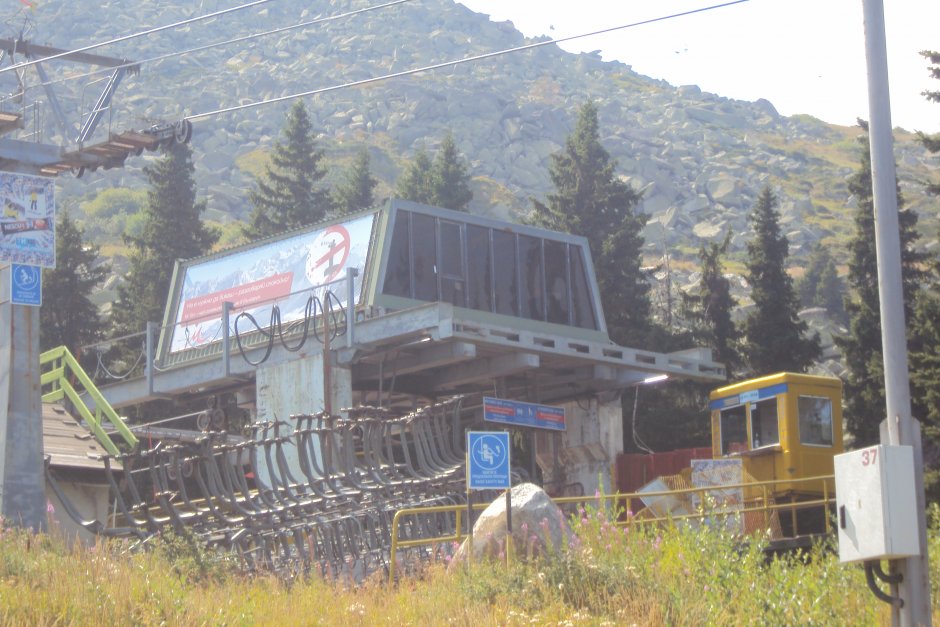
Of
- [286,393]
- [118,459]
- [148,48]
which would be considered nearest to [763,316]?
[286,393]

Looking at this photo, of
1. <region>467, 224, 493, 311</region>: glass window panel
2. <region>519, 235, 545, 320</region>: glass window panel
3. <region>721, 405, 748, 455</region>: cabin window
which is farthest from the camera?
<region>519, 235, 545, 320</region>: glass window panel

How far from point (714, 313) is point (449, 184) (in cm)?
1948

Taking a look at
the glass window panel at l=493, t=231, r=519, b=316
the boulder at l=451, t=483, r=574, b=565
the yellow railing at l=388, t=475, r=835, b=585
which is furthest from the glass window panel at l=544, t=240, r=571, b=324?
the boulder at l=451, t=483, r=574, b=565

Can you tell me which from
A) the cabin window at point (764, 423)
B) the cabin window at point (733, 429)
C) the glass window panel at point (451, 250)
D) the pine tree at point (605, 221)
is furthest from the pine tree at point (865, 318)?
the glass window panel at point (451, 250)

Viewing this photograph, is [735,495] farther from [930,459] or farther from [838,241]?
→ [838,241]

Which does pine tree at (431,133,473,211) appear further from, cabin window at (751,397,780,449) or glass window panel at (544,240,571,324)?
cabin window at (751,397,780,449)

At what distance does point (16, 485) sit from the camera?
17031mm

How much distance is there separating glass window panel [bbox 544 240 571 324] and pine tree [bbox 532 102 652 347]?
798 centimetres

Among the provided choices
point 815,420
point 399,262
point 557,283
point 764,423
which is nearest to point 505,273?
point 557,283

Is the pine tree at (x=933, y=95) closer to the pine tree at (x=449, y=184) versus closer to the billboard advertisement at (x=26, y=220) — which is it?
the billboard advertisement at (x=26, y=220)

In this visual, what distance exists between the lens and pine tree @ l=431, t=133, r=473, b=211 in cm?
5989

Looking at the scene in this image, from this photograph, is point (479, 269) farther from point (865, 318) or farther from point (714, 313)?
point (714, 313)

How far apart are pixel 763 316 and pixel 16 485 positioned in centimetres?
2813

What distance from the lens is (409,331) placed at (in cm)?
2916
